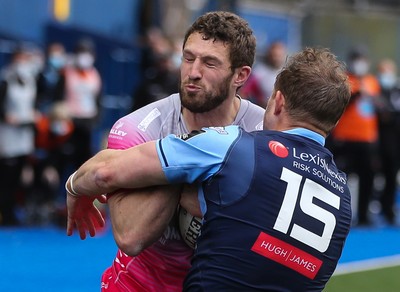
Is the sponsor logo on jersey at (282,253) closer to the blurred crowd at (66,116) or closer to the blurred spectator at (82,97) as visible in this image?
the blurred crowd at (66,116)

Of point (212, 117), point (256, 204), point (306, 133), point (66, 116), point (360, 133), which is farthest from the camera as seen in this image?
point (360, 133)

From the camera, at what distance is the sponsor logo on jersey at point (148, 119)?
183 inches

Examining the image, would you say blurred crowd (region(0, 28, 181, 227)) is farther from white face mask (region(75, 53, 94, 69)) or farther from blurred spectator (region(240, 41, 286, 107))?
blurred spectator (region(240, 41, 286, 107))

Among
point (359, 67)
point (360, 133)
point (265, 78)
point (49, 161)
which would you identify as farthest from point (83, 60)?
point (360, 133)

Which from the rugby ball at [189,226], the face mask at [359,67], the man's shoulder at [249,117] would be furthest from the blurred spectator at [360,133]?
the rugby ball at [189,226]

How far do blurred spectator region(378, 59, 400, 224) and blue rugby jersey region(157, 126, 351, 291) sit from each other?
12605mm

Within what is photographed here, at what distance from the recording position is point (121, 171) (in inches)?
164

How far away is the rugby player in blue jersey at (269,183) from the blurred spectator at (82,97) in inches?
413

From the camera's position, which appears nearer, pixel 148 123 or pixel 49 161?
pixel 148 123

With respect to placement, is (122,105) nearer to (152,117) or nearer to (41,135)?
(41,135)

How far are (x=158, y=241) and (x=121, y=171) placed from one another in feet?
2.12

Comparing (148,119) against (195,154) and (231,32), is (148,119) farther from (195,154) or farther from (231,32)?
(195,154)

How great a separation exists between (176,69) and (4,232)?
328 centimetres

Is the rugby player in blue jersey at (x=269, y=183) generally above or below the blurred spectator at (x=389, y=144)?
above
